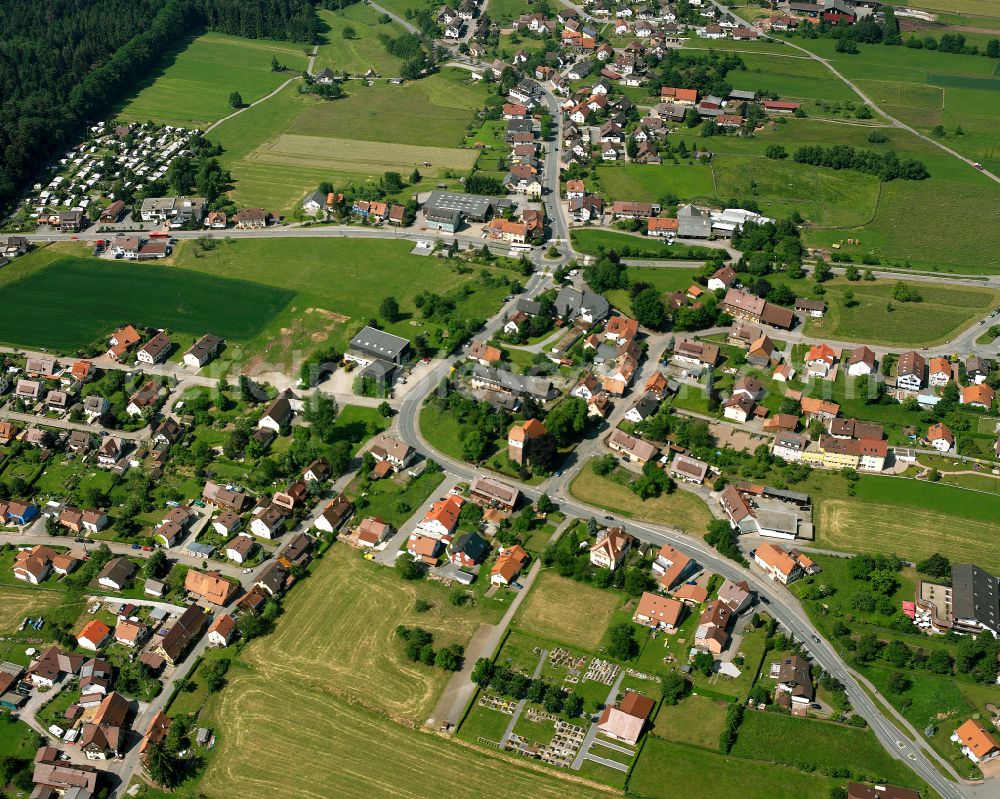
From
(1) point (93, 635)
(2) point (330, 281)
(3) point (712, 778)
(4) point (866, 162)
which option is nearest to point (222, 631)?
(1) point (93, 635)

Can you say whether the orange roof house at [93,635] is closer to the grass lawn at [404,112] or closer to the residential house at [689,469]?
the residential house at [689,469]

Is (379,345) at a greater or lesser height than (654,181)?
lesser

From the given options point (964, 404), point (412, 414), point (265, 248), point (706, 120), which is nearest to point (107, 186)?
point (265, 248)

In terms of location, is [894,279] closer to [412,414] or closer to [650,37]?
[412,414]

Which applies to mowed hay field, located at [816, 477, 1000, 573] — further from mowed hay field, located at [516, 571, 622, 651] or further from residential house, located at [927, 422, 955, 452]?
mowed hay field, located at [516, 571, 622, 651]

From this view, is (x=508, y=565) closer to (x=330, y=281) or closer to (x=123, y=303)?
(x=330, y=281)

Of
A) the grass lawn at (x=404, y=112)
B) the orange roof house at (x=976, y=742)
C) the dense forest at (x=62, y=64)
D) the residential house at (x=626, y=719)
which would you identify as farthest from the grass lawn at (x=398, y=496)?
the dense forest at (x=62, y=64)
